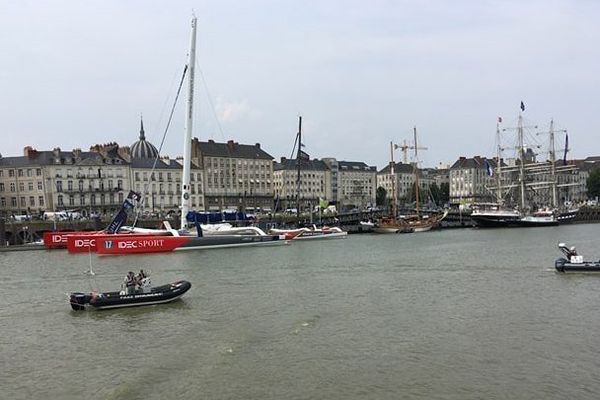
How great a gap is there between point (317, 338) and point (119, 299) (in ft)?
43.1

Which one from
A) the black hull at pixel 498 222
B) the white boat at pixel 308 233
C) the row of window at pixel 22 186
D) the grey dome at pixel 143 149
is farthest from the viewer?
the grey dome at pixel 143 149

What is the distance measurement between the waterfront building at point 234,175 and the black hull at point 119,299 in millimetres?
128534

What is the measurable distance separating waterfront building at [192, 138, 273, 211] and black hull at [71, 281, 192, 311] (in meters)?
129

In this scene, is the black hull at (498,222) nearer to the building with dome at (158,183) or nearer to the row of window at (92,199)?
the building with dome at (158,183)

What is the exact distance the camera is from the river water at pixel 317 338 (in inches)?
813

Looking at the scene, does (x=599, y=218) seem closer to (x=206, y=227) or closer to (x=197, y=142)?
(x=197, y=142)

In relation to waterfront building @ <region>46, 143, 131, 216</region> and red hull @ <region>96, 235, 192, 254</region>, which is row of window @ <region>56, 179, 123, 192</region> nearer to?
waterfront building @ <region>46, 143, 131, 216</region>

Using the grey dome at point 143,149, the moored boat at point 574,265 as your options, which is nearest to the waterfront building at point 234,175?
the grey dome at point 143,149

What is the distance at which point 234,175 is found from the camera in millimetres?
178625

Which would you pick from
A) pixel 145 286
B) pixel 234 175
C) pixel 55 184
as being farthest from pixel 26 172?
pixel 145 286

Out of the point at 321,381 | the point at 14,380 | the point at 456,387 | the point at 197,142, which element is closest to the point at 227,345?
the point at 321,381

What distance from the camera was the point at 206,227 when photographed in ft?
277

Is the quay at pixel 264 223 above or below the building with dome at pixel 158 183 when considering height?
below

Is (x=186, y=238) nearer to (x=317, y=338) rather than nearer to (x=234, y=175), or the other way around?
(x=317, y=338)
